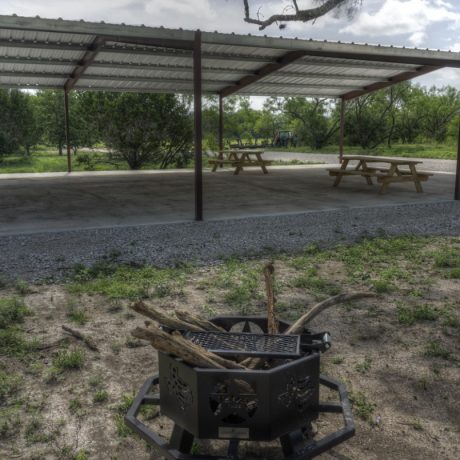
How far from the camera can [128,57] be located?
37.8 ft

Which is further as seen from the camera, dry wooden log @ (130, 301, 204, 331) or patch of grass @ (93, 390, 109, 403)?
patch of grass @ (93, 390, 109, 403)

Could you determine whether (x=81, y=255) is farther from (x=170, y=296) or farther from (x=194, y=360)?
(x=194, y=360)

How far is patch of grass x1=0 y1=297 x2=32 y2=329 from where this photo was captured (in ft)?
12.0

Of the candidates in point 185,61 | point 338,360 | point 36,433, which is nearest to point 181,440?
point 36,433

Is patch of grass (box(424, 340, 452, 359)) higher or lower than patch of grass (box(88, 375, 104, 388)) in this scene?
higher

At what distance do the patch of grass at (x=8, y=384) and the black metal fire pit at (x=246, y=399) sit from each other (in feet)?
3.02

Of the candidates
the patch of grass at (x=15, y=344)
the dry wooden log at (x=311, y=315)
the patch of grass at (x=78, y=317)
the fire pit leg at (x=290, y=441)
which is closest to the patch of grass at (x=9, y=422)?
the patch of grass at (x=15, y=344)

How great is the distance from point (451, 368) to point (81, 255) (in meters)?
3.97

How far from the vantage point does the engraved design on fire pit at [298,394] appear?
1938 mm

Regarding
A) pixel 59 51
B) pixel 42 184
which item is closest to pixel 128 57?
pixel 59 51

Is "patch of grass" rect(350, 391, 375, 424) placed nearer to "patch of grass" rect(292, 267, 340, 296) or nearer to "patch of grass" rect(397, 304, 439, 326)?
"patch of grass" rect(397, 304, 439, 326)

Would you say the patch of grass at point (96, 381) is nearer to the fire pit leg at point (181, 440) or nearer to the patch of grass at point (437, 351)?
the fire pit leg at point (181, 440)

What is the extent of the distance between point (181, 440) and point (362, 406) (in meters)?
1.04

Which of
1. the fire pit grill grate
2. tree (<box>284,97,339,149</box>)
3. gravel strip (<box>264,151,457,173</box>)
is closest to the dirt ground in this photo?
the fire pit grill grate
